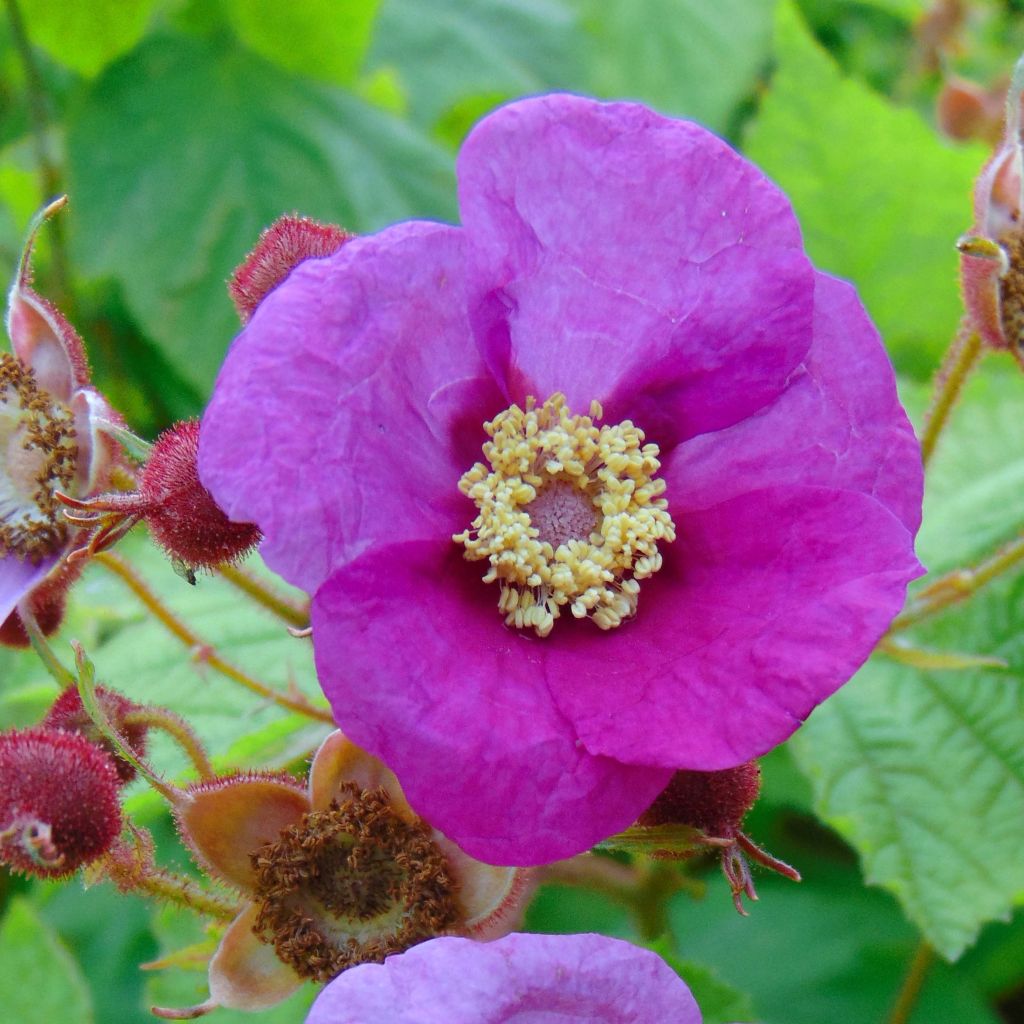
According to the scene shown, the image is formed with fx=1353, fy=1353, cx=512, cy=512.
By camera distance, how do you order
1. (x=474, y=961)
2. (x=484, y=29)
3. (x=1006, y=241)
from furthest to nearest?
(x=484, y=29)
(x=1006, y=241)
(x=474, y=961)

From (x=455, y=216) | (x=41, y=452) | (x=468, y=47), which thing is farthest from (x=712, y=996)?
(x=468, y=47)

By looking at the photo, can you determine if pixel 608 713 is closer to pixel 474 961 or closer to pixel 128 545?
pixel 474 961

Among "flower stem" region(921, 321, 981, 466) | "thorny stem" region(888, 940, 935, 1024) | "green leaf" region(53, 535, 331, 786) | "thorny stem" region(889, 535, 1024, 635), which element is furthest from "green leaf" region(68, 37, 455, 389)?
"thorny stem" region(888, 940, 935, 1024)

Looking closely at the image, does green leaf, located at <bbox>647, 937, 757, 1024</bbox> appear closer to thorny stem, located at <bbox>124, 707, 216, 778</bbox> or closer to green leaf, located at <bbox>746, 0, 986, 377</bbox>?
thorny stem, located at <bbox>124, 707, 216, 778</bbox>

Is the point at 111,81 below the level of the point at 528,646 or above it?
below

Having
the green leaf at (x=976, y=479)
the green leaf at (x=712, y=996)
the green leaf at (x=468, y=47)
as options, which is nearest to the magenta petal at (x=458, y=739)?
the green leaf at (x=712, y=996)

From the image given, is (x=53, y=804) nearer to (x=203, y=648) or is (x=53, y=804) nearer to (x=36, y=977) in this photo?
(x=203, y=648)

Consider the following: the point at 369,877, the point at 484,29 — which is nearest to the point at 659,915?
the point at 369,877
